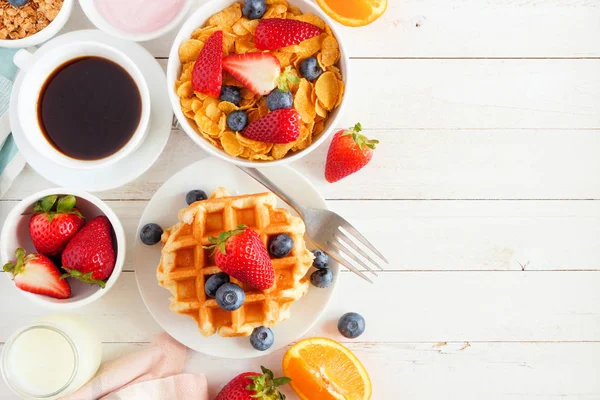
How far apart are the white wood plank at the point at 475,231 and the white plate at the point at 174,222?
89mm

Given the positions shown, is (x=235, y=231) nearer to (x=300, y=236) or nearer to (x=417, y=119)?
(x=300, y=236)

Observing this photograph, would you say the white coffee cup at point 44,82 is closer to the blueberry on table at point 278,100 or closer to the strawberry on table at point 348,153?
the blueberry on table at point 278,100

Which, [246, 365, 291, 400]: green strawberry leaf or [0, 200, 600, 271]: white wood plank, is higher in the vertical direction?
[0, 200, 600, 271]: white wood plank

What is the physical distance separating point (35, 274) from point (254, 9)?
0.74m

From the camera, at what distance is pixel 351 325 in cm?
153

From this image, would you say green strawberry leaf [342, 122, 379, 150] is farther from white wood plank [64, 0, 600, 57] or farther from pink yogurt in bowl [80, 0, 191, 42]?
pink yogurt in bowl [80, 0, 191, 42]

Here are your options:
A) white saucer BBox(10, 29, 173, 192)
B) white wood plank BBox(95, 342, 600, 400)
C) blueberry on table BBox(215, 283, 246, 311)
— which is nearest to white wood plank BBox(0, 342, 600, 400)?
white wood plank BBox(95, 342, 600, 400)

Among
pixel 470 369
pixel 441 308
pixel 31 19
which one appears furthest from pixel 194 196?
pixel 470 369

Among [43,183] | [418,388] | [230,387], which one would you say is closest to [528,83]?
[418,388]

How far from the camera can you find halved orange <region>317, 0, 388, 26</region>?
144 centimetres

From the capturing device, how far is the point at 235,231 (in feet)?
4.26

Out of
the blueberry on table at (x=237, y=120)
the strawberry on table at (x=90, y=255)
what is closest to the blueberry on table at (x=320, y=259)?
the blueberry on table at (x=237, y=120)

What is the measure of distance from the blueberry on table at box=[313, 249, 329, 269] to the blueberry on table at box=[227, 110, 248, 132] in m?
0.35

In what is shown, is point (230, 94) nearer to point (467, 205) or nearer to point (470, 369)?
point (467, 205)
